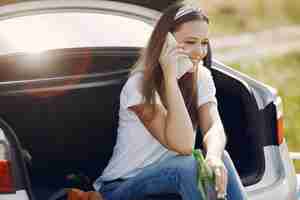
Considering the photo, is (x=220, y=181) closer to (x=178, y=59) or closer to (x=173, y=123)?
(x=173, y=123)

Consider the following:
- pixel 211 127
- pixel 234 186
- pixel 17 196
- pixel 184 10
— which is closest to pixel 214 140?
pixel 211 127

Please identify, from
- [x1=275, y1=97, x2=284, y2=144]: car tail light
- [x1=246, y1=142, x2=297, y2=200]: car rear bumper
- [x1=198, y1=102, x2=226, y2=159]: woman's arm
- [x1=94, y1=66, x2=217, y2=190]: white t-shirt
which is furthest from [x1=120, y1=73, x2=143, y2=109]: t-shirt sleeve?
[x1=275, y1=97, x2=284, y2=144]: car tail light

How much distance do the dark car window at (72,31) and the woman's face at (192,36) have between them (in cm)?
44

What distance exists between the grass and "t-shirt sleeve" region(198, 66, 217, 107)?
2.87m

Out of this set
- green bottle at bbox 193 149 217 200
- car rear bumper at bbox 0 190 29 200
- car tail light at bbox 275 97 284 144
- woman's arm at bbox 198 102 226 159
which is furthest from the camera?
car tail light at bbox 275 97 284 144

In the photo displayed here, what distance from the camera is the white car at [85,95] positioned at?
171 inches

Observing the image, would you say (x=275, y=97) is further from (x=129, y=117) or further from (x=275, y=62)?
(x=275, y=62)

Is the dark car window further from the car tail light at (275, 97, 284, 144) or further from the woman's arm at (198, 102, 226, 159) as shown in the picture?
the car tail light at (275, 97, 284, 144)

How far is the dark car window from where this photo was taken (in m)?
4.35

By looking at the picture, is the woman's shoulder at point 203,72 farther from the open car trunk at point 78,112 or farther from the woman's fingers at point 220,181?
the woman's fingers at point 220,181

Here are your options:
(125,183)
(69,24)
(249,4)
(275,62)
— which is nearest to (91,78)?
(69,24)

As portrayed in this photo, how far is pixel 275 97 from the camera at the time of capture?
14.9 feet

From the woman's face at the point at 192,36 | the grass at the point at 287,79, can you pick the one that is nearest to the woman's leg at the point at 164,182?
the woman's face at the point at 192,36

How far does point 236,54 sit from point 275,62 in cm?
126
